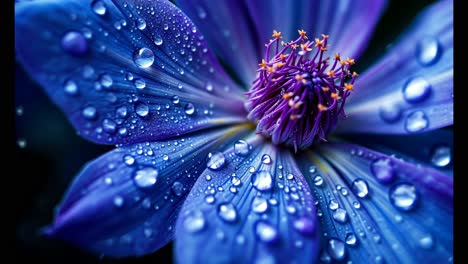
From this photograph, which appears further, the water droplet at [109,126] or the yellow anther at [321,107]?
the yellow anther at [321,107]

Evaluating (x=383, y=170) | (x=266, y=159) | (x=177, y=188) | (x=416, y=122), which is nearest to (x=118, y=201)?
(x=177, y=188)

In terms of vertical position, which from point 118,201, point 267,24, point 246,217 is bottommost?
point 118,201

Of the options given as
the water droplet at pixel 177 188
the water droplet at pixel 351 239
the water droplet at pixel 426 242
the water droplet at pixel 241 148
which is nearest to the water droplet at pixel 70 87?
the water droplet at pixel 177 188

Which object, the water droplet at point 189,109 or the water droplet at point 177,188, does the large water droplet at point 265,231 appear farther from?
the water droplet at point 189,109

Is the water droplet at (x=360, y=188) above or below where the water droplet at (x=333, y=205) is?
above

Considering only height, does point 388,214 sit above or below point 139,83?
above

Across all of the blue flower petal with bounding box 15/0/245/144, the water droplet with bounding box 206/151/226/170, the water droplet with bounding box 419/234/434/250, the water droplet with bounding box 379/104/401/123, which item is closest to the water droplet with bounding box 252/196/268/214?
the water droplet with bounding box 206/151/226/170

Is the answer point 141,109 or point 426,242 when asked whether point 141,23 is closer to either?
point 141,109
